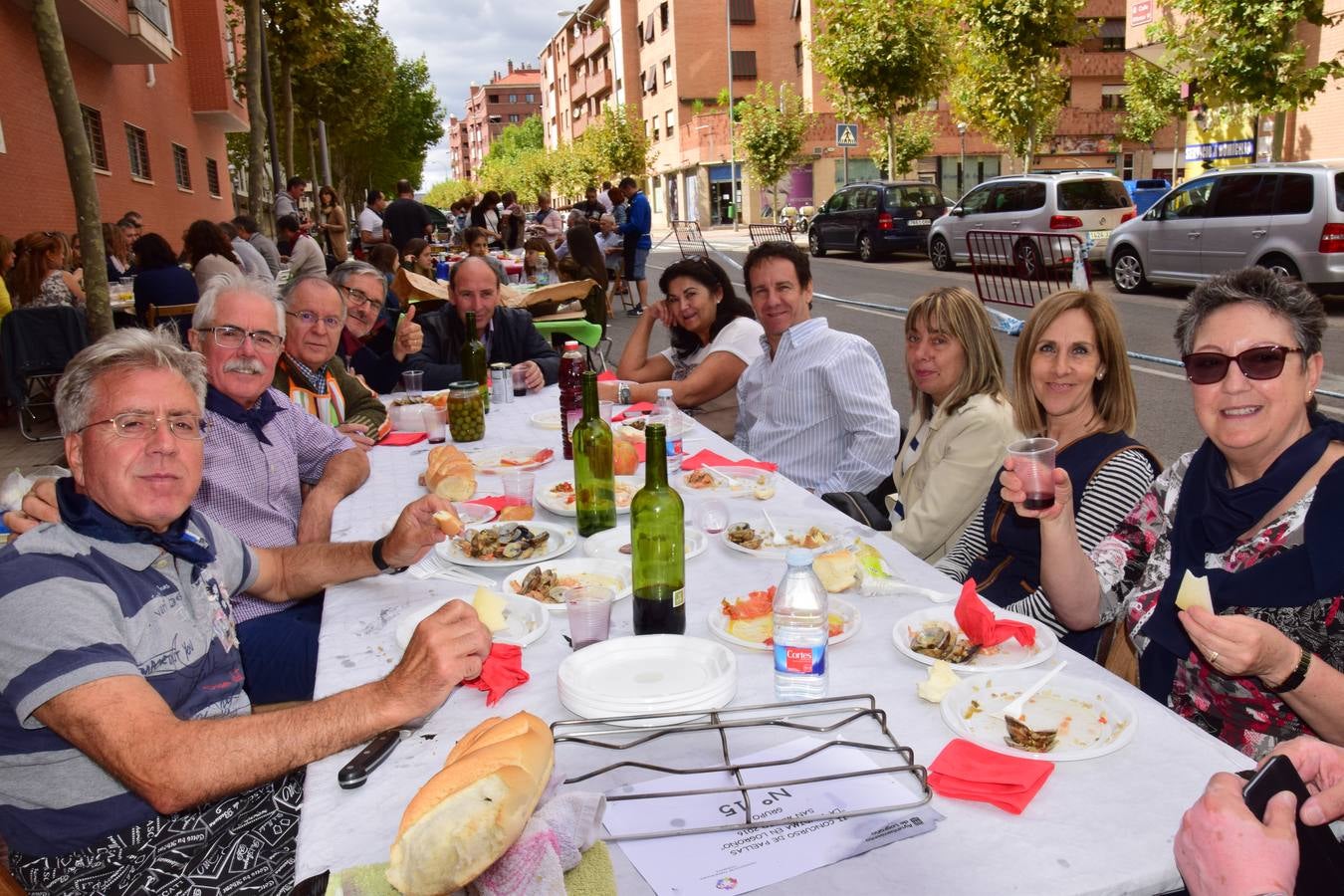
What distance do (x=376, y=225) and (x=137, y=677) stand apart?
17.3 metres

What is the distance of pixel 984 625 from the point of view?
1.88 metres

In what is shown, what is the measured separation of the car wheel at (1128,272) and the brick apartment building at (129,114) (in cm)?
1454

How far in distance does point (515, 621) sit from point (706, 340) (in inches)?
130

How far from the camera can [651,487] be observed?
2.13 metres

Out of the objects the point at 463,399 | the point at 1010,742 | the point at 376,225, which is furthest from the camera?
the point at 376,225

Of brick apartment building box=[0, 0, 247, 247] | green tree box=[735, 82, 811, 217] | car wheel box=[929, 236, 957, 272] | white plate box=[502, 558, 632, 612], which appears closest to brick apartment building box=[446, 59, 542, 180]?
green tree box=[735, 82, 811, 217]

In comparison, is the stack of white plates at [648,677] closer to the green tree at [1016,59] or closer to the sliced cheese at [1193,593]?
the sliced cheese at [1193,593]

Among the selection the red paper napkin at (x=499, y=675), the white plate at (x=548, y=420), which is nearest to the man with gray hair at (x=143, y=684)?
the red paper napkin at (x=499, y=675)

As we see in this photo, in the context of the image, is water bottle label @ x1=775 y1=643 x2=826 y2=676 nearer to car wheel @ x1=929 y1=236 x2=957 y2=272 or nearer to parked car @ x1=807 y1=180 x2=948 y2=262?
car wheel @ x1=929 y1=236 x2=957 y2=272

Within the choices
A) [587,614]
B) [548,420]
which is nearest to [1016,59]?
[548,420]

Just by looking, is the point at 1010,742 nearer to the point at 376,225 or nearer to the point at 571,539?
the point at 571,539

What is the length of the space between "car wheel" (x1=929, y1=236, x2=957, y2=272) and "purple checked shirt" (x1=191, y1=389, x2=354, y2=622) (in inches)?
645

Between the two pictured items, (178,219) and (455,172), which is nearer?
(178,219)

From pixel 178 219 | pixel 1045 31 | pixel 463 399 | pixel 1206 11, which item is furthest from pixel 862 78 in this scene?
pixel 463 399
